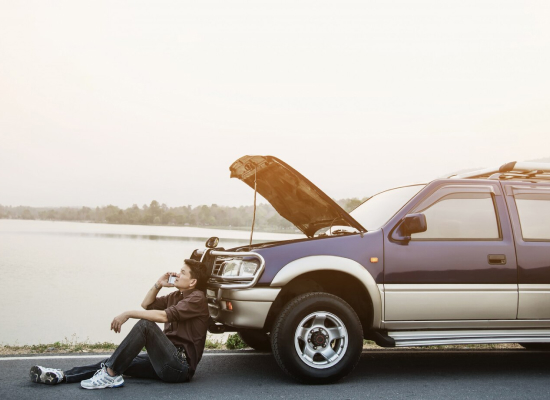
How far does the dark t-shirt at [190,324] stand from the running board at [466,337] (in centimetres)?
188

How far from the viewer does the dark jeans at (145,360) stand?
5254 mm

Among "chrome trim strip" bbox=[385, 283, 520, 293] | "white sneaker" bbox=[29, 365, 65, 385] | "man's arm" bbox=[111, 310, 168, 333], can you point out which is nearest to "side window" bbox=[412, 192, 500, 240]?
"chrome trim strip" bbox=[385, 283, 520, 293]

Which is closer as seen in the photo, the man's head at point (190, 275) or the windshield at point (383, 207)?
the man's head at point (190, 275)

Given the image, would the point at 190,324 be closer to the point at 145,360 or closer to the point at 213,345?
the point at 145,360

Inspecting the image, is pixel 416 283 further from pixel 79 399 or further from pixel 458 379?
pixel 79 399

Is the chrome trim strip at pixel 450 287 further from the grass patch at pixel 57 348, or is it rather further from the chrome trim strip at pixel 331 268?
the grass patch at pixel 57 348

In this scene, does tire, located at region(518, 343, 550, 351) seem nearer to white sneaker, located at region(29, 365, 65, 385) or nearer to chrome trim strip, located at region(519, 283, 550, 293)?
chrome trim strip, located at region(519, 283, 550, 293)

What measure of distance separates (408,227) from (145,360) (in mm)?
2881

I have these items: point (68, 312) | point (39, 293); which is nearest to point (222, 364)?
point (68, 312)

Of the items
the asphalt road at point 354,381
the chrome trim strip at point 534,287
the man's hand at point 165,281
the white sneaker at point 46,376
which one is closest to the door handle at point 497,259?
the chrome trim strip at point 534,287

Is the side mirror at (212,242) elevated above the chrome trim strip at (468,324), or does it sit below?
above

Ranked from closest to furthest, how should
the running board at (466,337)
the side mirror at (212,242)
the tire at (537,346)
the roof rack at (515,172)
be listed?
the running board at (466,337) → the roof rack at (515,172) → the side mirror at (212,242) → the tire at (537,346)

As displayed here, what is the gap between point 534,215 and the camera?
20.6 ft

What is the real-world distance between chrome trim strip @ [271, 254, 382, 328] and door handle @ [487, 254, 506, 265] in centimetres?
126
